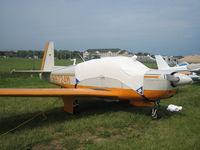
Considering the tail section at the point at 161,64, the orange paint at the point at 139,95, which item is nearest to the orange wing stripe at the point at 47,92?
the orange paint at the point at 139,95

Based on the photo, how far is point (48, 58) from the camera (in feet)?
30.3

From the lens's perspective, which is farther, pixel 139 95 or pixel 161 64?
pixel 161 64

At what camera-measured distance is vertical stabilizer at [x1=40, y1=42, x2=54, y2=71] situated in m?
9.18

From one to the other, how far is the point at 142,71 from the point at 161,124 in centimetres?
159

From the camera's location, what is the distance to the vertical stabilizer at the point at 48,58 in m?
9.18

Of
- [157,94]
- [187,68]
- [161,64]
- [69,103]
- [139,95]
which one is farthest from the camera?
[161,64]

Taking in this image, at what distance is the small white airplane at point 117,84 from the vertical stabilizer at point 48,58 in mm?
1945

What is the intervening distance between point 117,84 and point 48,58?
4684mm

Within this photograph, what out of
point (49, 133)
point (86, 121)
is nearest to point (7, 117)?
point (49, 133)

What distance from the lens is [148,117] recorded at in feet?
18.6

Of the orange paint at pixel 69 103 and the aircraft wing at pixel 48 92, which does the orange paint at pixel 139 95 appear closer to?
the aircraft wing at pixel 48 92

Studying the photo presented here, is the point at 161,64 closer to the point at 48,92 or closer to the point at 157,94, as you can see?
the point at 157,94

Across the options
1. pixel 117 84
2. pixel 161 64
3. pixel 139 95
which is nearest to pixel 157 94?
pixel 139 95

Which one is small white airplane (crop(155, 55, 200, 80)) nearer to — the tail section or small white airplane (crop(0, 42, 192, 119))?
the tail section
